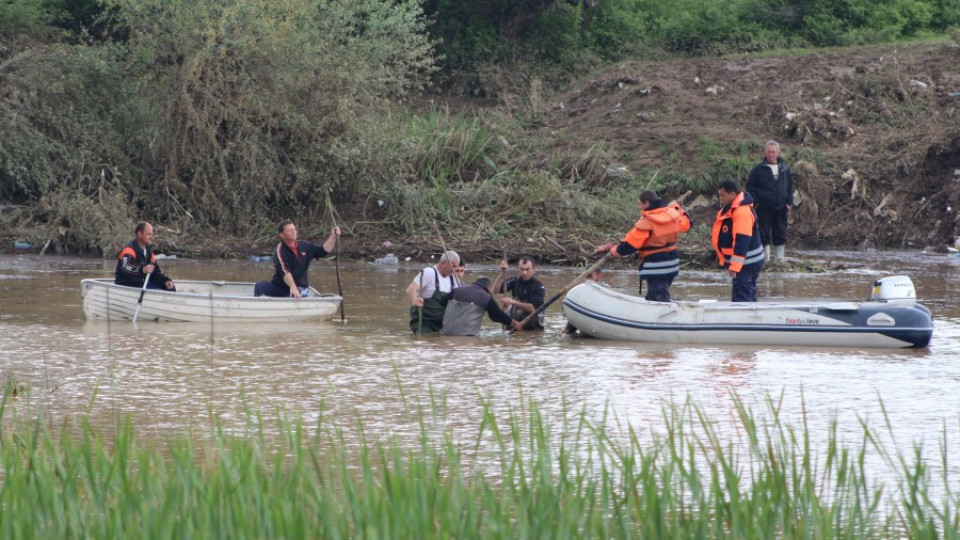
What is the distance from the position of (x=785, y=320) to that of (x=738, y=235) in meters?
0.94

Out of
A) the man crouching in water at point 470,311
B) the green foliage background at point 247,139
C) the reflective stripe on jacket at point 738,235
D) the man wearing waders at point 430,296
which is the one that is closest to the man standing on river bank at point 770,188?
the reflective stripe on jacket at point 738,235

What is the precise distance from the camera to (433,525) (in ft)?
16.6

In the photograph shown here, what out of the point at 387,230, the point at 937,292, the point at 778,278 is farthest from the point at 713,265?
the point at 387,230

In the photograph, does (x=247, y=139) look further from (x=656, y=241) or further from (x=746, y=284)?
(x=746, y=284)

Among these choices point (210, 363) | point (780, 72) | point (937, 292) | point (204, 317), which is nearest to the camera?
point (210, 363)

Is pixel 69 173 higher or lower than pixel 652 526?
higher

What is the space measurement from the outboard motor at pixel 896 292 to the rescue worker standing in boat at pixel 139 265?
7.28 metres

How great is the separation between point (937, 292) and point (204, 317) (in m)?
9.22

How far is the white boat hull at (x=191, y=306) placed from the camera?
14.3m

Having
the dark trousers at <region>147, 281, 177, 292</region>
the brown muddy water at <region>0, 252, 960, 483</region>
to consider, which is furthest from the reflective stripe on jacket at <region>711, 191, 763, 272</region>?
the dark trousers at <region>147, 281, 177, 292</region>

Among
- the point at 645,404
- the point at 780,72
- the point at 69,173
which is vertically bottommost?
the point at 645,404

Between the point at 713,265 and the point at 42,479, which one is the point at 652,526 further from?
the point at 713,265

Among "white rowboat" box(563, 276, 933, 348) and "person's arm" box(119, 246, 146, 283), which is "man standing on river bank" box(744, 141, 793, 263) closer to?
"white rowboat" box(563, 276, 933, 348)

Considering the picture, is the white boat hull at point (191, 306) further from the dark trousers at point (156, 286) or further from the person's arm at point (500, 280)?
the person's arm at point (500, 280)
